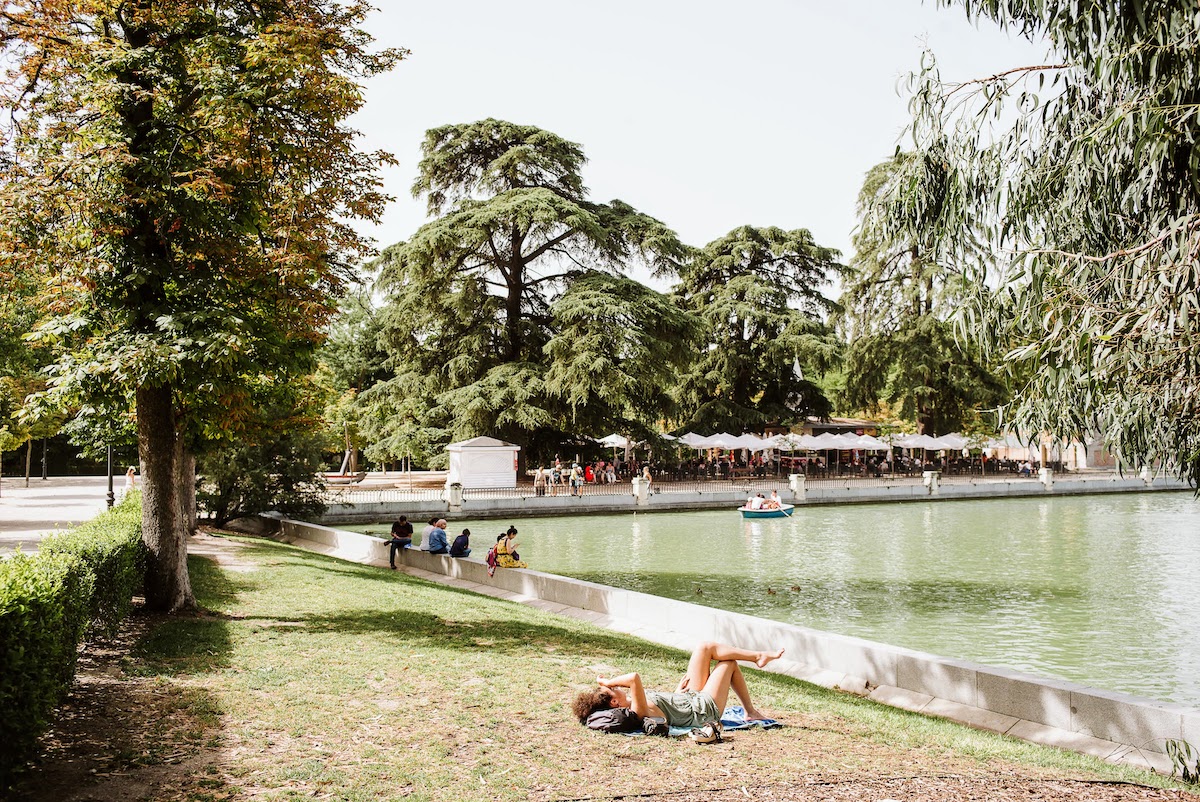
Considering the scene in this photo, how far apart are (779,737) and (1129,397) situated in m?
4.52

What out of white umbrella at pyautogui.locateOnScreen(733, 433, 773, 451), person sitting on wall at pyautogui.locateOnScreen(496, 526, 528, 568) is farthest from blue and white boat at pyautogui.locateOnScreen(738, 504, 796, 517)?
person sitting on wall at pyautogui.locateOnScreen(496, 526, 528, 568)

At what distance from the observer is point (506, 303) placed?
48000 mm

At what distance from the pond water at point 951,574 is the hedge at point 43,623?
421 inches

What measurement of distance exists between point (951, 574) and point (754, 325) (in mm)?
37805

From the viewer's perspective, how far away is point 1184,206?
7.79 meters

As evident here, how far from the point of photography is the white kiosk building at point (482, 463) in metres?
38.8

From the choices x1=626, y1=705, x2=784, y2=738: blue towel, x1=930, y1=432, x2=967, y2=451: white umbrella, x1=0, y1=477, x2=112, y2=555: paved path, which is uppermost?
x1=930, y1=432, x2=967, y2=451: white umbrella

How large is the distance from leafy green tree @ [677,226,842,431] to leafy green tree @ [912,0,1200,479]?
46.1m

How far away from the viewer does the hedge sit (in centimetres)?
527

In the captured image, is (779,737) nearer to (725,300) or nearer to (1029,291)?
(1029,291)

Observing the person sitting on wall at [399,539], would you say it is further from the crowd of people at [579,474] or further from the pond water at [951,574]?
the crowd of people at [579,474]

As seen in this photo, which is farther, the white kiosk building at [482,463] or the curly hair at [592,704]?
the white kiosk building at [482,463]

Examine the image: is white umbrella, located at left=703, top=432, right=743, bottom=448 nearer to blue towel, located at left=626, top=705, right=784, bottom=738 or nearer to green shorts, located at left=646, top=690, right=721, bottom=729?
blue towel, located at left=626, top=705, right=784, bottom=738

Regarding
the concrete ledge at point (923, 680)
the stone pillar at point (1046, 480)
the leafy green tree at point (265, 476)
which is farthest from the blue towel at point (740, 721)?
the stone pillar at point (1046, 480)
